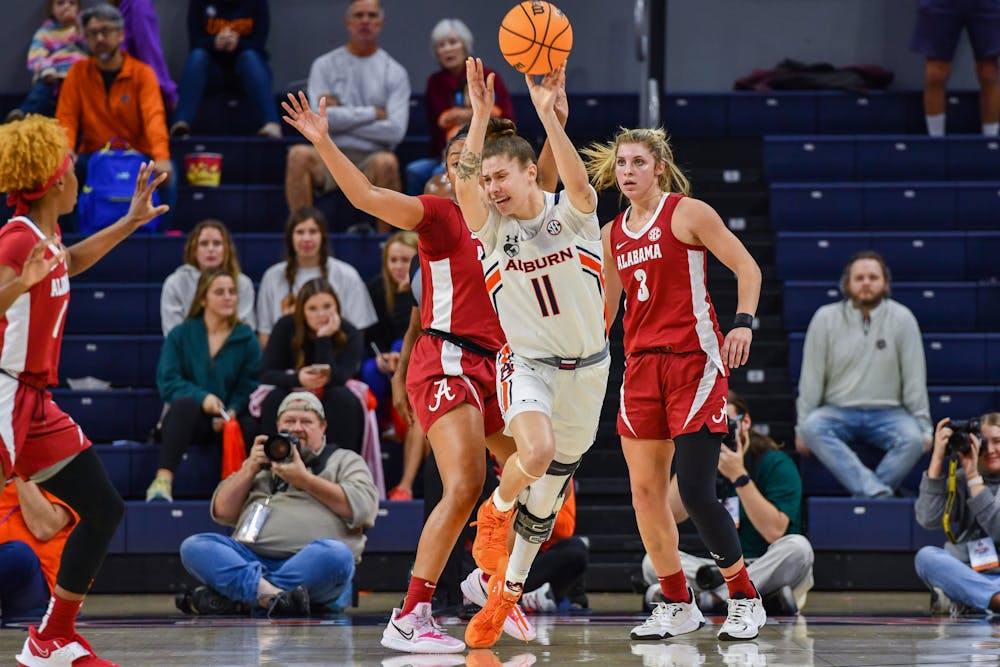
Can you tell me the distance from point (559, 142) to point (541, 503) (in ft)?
4.43

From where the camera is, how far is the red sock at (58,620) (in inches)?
187

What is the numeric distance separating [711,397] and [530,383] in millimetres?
757

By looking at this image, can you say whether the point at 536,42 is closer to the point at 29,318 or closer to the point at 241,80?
the point at 29,318

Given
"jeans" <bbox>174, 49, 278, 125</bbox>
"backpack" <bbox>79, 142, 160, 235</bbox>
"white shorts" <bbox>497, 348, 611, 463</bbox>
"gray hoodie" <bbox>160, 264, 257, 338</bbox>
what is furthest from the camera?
"jeans" <bbox>174, 49, 278, 125</bbox>

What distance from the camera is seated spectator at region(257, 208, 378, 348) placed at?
Result: 9.05 m

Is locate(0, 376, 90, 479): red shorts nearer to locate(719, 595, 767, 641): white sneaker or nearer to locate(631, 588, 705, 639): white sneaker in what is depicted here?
locate(631, 588, 705, 639): white sneaker

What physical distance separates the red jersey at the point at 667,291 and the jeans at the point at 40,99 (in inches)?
275

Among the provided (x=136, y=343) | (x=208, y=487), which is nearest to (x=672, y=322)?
(x=208, y=487)

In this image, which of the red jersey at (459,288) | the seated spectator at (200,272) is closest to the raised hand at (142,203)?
the red jersey at (459,288)

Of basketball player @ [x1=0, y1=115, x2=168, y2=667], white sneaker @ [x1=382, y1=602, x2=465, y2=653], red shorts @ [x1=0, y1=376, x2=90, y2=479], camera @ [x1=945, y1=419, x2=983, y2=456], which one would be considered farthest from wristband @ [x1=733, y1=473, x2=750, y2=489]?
red shorts @ [x1=0, y1=376, x2=90, y2=479]

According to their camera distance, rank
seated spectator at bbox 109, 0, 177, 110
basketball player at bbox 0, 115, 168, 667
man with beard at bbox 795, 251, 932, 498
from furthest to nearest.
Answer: seated spectator at bbox 109, 0, 177, 110, man with beard at bbox 795, 251, 932, 498, basketball player at bbox 0, 115, 168, 667

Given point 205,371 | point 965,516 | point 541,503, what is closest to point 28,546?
point 205,371

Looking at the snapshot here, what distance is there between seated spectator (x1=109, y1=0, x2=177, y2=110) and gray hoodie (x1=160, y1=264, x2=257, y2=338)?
2583 mm

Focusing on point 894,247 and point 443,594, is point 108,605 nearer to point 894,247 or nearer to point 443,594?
point 443,594
